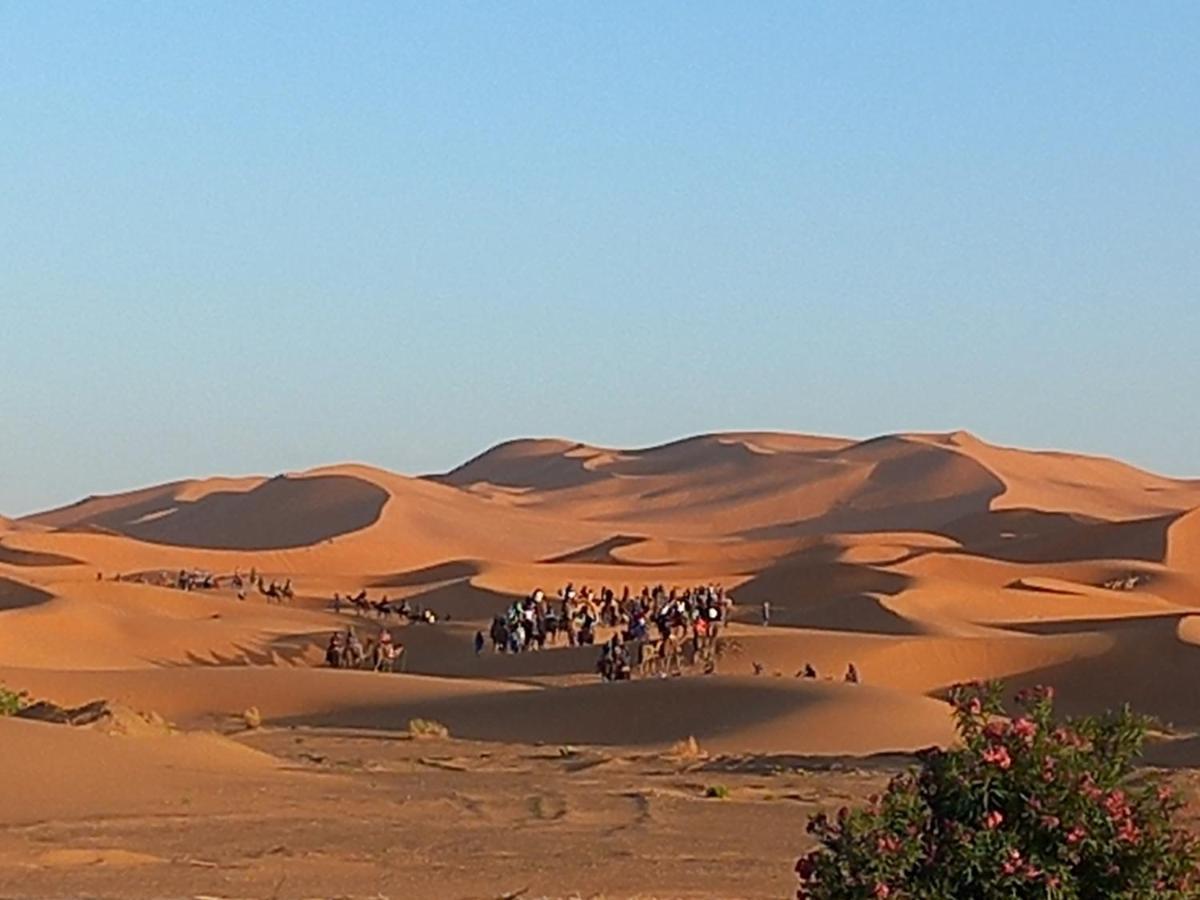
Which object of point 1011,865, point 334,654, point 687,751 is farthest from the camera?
point 334,654

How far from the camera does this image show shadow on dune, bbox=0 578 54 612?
49125mm

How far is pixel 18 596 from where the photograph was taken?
5131 centimetres

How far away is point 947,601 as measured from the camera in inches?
1928

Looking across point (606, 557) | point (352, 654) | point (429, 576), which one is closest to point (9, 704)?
point (352, 654)

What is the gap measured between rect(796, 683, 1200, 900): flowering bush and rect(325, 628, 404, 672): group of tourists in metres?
30.0

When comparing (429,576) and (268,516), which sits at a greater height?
(268,516)

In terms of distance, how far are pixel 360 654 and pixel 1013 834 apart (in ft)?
102

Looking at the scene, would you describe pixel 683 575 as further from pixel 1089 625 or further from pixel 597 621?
pixel 1089 625

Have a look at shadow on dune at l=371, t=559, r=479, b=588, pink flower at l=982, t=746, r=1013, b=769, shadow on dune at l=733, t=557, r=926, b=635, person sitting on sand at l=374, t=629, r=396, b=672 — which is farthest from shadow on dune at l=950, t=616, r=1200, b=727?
shadow on dune at l=371, t=559, r=479, b=588

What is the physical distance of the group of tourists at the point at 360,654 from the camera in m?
38.3

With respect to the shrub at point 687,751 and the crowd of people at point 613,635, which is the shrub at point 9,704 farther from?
the crowd of people at point 613,635

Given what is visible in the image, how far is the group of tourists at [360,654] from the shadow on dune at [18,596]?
10.3 metres

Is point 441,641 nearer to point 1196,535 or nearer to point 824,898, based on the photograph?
point 1196,535

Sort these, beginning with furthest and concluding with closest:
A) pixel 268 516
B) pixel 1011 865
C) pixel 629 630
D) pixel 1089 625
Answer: pixel 268 516 < pixel 1089 625 < pixel 629 630 < pixel 1011 865
